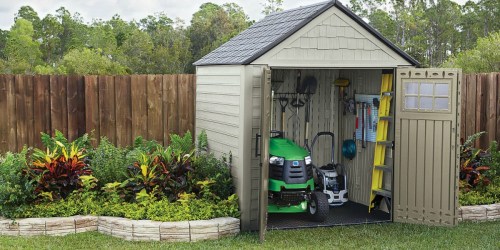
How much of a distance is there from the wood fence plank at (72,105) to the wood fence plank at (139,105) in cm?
77

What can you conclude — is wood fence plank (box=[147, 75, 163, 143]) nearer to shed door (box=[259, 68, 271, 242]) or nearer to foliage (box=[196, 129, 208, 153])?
foliage (box=[196, 129, 208, 153])

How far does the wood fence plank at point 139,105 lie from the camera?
9.83 meters

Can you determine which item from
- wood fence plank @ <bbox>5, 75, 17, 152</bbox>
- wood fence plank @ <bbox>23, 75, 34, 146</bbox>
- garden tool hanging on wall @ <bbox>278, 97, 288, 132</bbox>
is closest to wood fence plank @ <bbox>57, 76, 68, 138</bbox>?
wood fence plank @ <bbox>23, 75, 34, 146</bbox>

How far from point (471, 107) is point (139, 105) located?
5419 mm

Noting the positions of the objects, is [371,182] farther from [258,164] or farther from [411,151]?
[258,164]

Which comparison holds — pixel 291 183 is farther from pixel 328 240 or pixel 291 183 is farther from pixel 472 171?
pixel 472 171

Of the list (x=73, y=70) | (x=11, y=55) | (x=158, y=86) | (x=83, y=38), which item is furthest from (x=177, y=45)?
(x=158, y=86)

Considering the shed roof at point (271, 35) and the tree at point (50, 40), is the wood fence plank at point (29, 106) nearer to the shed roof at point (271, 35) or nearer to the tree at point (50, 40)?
the shed roof at point (271, 35)

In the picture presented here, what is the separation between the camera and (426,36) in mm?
46844

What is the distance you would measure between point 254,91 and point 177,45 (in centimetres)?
2815

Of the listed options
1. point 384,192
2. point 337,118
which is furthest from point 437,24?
point 384,192

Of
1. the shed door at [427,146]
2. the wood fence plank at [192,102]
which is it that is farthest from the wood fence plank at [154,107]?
the shed door at [427,146]

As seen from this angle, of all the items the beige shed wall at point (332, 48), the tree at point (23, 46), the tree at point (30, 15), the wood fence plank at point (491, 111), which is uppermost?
the tree at point (30, 15)

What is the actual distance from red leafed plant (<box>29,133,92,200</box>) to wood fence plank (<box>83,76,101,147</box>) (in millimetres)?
1107
